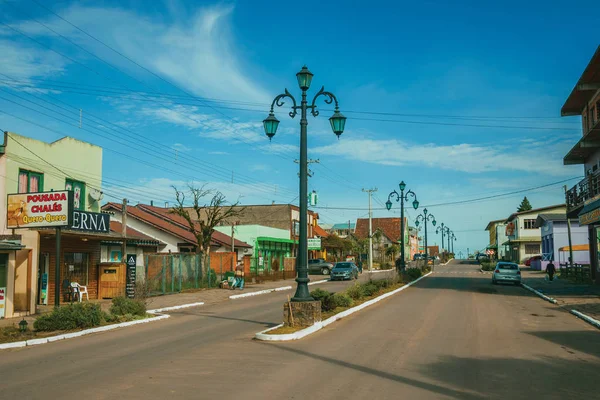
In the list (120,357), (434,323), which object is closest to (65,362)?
(120,357)

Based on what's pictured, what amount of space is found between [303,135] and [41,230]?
11.4m

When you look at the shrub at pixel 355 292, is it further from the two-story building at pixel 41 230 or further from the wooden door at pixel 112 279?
the wooden door at pixel 112 279

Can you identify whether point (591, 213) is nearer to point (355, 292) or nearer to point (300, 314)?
point (355, 292)

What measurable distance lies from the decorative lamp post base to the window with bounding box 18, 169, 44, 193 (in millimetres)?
12647

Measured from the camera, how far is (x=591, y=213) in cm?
2748

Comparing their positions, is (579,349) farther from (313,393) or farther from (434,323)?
(313,393)

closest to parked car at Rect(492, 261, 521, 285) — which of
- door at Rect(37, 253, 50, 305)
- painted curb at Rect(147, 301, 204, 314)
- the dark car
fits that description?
painted curb at Rect(147, 301, 204, 314)

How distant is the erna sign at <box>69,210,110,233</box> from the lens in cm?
2178

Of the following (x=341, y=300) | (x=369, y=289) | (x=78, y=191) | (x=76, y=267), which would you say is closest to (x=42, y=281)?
(x=76, y=267)

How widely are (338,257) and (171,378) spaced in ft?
236

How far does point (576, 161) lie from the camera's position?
118ft

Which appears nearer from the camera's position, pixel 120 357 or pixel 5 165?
pixel 120 357

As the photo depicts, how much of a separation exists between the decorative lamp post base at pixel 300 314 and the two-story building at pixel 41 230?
376 inches

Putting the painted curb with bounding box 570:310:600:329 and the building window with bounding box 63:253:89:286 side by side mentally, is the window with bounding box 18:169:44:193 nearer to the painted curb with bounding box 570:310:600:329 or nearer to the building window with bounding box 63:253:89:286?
the building window with bounding box 63:253:89:286
